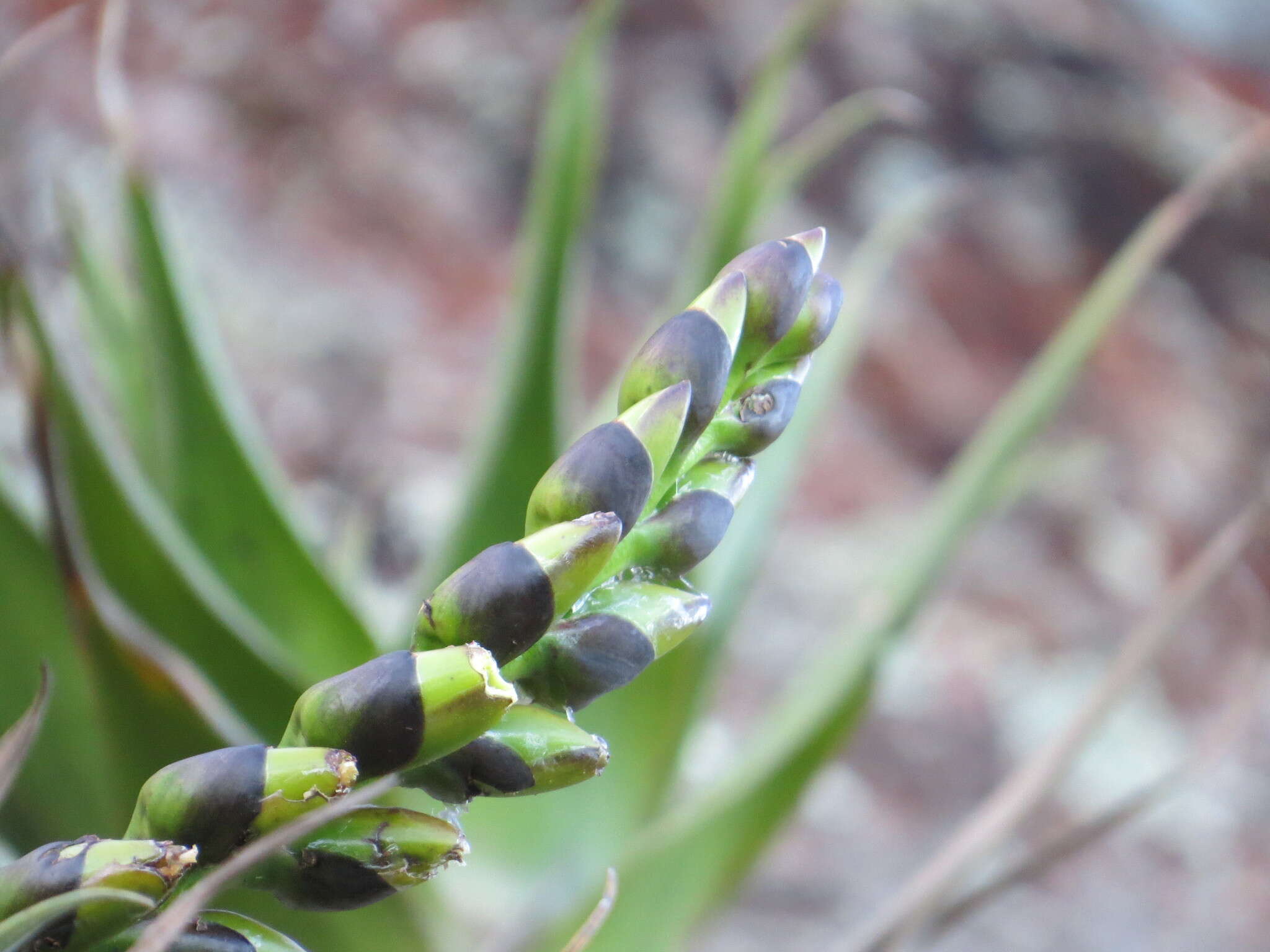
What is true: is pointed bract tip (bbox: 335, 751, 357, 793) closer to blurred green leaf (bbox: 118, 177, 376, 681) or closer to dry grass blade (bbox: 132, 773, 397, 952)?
dry grass blade (bbox: 132, 773, 397, 952)

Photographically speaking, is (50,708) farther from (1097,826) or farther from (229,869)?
(1097,826)

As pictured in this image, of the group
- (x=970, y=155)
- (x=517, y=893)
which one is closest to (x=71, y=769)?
(x=517, y=893)

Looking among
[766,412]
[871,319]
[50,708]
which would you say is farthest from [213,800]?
[871,319]

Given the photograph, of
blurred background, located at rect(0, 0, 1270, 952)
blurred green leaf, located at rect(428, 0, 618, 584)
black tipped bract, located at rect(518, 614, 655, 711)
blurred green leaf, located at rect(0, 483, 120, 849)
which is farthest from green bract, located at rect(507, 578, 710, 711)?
blurred background, located at rect(0, 0, 1270, 952)

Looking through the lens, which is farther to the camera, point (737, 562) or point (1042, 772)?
point (737, 562)

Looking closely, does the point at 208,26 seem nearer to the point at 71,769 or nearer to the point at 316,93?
the point at 316,93

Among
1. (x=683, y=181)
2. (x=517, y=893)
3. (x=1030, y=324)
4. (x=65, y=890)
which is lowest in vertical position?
(x=65, y=890)

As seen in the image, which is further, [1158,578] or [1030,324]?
[1030,324]
